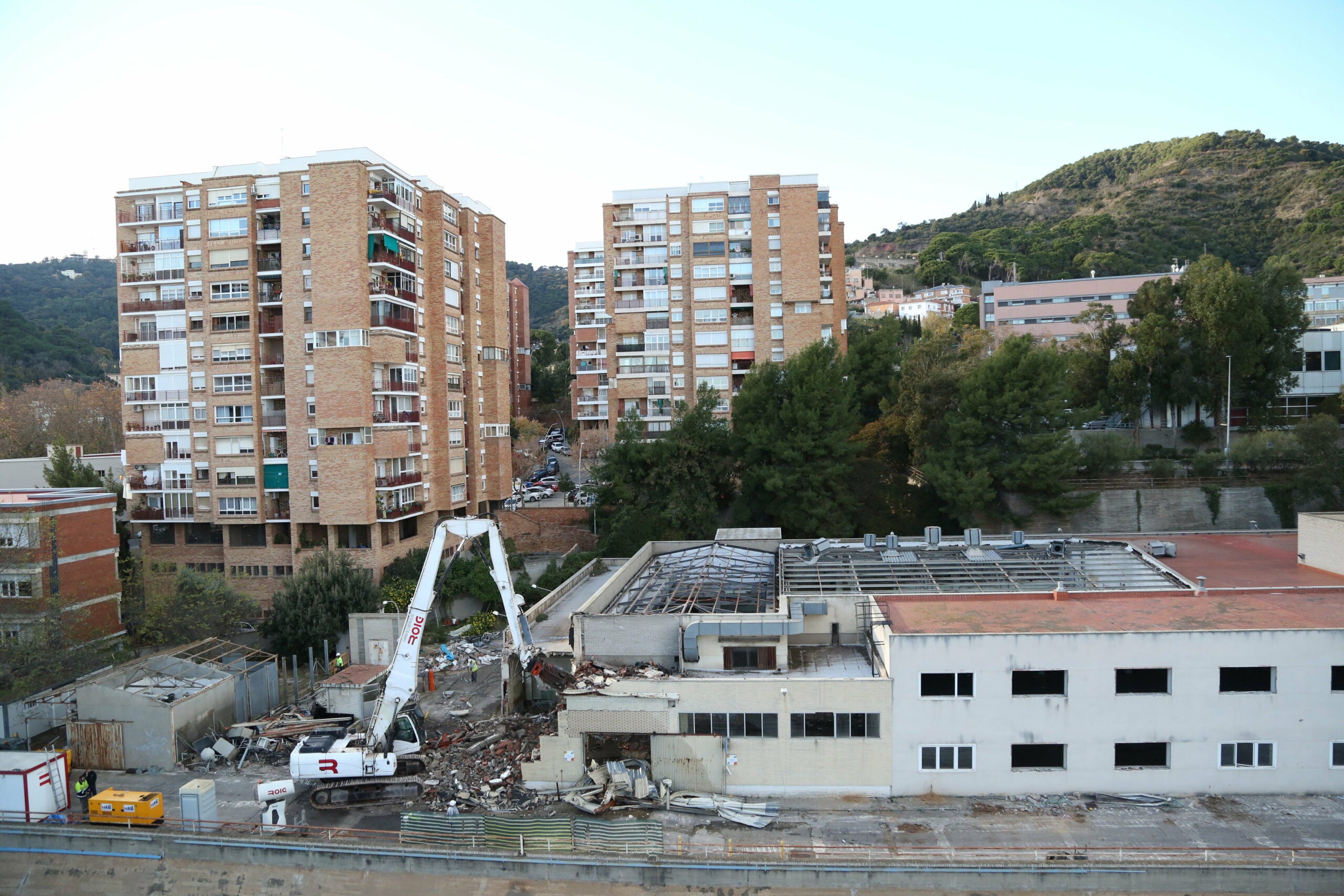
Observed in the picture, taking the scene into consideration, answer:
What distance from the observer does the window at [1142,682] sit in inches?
813

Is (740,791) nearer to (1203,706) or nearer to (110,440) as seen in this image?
(1203,706)

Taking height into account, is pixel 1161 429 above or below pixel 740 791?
above

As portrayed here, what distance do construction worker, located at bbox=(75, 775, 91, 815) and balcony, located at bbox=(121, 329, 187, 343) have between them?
87.5ft

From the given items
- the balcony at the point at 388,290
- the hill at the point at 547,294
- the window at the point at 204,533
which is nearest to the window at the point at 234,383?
the window at the point at 204,533

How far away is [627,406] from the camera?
58656 mm

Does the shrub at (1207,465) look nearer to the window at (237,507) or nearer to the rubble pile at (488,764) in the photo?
the rubble pile at (488,764)

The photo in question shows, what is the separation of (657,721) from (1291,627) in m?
15.6

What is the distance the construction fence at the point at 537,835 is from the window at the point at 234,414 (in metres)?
29.1

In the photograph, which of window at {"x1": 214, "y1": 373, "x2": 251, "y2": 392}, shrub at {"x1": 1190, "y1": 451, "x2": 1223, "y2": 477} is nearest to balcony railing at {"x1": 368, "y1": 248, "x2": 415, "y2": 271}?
window at {"x1": 214, "y1": 373, "x2": 251, "y2": 392}

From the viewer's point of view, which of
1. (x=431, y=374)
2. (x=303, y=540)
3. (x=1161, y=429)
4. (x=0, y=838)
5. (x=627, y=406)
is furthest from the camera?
(x=627, y=406)

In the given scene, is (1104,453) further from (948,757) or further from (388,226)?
(388,226)

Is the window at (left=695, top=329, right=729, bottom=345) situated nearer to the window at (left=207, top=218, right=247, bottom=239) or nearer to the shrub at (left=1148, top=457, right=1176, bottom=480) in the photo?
the shrub at (left=1148, top=457, right=1176, bottom=480)

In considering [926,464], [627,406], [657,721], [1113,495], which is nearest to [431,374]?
[627,406]

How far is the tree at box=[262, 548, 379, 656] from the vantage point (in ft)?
118
